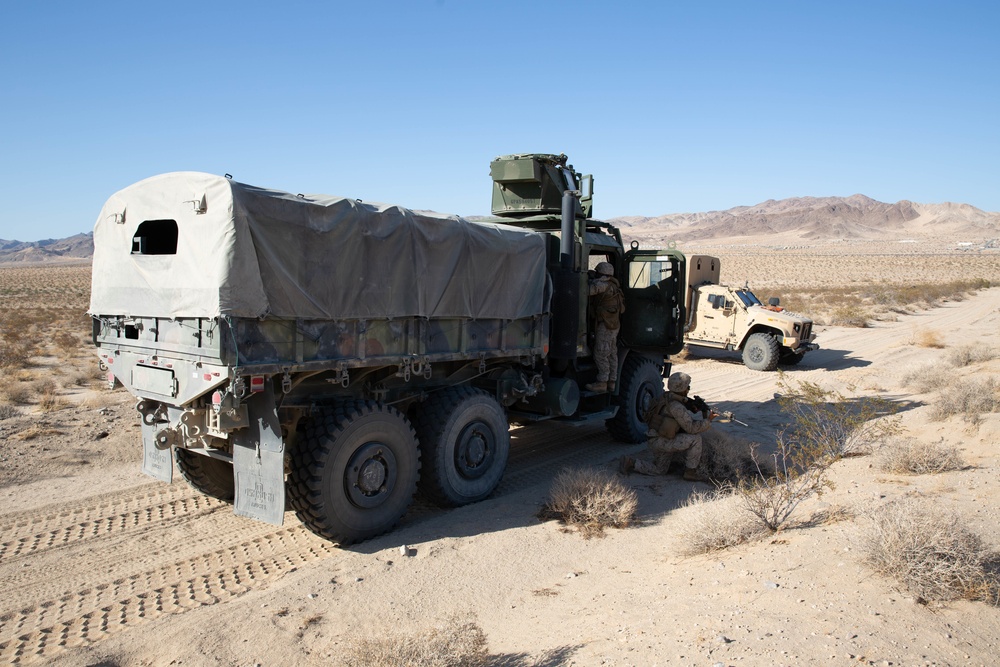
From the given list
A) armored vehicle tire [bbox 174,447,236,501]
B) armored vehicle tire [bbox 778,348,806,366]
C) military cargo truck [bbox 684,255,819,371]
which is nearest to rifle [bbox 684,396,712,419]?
armored vehicle tire [bbox 174,447,236,501]

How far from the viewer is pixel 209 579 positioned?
498 centimetres

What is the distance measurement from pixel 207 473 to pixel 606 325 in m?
4.75

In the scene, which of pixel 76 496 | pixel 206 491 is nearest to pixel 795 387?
pixel 206 491

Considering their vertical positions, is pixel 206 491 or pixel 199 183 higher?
pixel 199 183

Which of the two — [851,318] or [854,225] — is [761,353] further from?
[854,225]

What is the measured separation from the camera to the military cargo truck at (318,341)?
4.91 metres

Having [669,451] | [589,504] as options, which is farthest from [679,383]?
[589,504]

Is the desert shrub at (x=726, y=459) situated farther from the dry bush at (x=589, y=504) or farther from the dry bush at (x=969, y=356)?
the dry bush at (x=969, y=356)

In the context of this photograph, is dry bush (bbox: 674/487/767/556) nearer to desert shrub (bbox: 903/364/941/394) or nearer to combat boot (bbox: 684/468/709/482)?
combat boot (bbox: 684/468/709/482)

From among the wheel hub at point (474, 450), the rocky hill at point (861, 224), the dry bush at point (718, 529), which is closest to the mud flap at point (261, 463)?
the wheel hub at point (474, 450)

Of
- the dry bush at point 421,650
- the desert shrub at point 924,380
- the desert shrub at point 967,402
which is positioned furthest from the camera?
the desert shrub at point 924,380

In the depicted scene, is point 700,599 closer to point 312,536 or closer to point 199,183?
point 312,536

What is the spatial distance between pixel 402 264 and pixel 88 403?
6.93m

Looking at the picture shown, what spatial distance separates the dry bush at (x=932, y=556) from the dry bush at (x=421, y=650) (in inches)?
97.6
